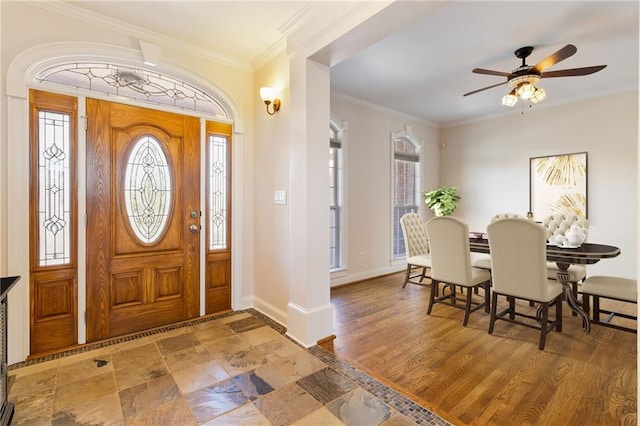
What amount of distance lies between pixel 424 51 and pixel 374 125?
6.14 feet

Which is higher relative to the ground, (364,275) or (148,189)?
(148,189)

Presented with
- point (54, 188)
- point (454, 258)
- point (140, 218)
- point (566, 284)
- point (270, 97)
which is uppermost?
point (270, 97)

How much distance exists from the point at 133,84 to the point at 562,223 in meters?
5.13

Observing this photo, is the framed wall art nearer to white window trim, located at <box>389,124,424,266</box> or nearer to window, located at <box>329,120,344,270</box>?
white window trim, located at <box>389,124,424,266</box>

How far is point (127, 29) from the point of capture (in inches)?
106

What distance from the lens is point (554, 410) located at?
5.96ft

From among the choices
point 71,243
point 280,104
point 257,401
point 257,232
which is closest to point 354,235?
point 257,232

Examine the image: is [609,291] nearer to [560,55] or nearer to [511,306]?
[511,306]

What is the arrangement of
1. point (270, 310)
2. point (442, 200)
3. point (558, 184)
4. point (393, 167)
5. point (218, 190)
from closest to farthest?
point (270, 310) < point (218, 190) < point (558, 184) < point (393, 167) < point (442, 200)

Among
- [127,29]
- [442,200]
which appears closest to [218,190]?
[127,29]

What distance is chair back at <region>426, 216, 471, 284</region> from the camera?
304cm

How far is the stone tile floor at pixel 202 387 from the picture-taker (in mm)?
1760

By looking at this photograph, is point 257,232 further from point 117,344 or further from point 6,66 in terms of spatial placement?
point 6,66

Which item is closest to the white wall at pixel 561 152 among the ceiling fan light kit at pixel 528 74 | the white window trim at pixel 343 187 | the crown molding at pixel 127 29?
the ceiling fan light kit at pixel 528 74
